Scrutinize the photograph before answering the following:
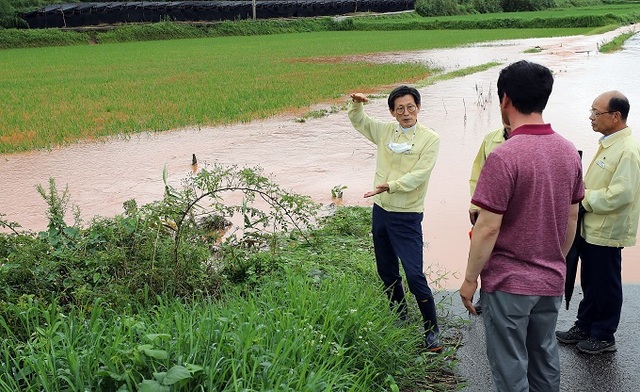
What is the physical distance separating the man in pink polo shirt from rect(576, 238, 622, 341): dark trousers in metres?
1.00

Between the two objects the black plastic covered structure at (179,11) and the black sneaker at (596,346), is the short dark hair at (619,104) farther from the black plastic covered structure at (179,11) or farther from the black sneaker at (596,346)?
the black plastic covered structure at (179,11)

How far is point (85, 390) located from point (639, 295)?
3944 millimetres

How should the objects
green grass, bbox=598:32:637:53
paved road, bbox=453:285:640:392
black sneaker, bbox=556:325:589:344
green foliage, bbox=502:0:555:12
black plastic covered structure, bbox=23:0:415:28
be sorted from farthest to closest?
green foliage, bbox=502:0:555:12 < black plastic covered structure, bbox=23:0:415:28 < green grass, bbox=598:32:637:53 < black sneaker, bbox=556:325:589:344 < paved road, bbox=453:285:640:392

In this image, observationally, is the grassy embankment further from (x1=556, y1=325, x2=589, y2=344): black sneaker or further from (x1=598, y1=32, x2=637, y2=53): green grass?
(x1=598, y1=32, x2=637, y2=53): green grass

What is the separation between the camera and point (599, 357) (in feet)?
12.5

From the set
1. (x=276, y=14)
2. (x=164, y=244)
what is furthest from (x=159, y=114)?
(x=276, y=14)

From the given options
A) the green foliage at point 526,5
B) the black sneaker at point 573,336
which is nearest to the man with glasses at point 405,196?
the black sneaker at point 573,336

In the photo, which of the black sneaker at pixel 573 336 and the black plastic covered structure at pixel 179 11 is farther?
the black plastic covered structure at pixel 179 11

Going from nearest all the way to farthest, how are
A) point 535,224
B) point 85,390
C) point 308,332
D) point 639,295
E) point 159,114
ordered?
1. point 85,390
2. point 535,224
3. point 308,332
4. point 639,295
5. point 159,114

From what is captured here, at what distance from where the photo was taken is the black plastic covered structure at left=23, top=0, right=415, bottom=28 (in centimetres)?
4666

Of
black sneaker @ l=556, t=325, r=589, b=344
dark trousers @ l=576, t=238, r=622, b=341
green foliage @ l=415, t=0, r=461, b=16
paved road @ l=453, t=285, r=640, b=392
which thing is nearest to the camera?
paved road @ l=453, t=285, r=640, b=392

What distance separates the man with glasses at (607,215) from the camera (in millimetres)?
3535

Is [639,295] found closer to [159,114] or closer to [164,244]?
[164,244]

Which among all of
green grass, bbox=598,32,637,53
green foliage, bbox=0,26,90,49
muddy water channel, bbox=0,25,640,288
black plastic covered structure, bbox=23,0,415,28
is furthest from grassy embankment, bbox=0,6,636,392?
black plastic covered structure, bbox=23,0,415,28
